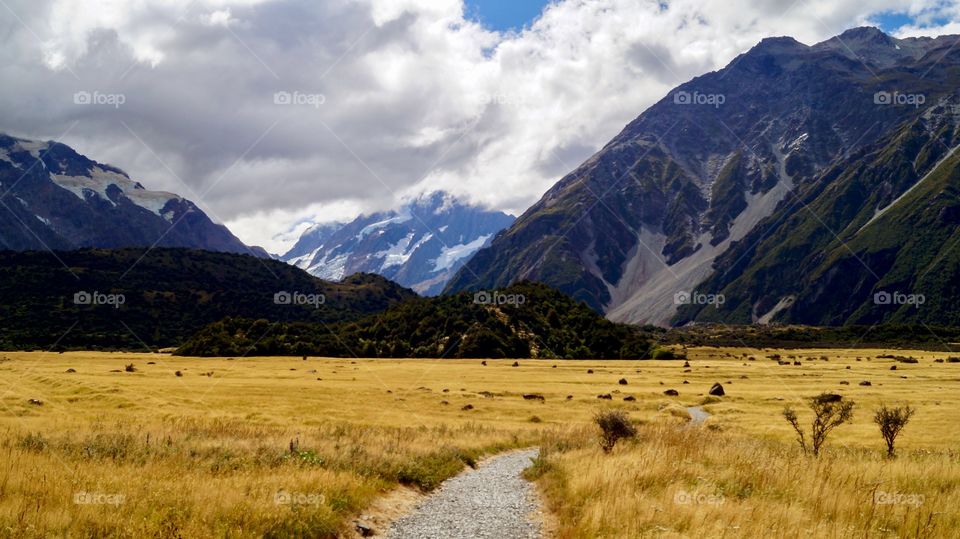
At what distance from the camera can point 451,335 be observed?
129875 mm

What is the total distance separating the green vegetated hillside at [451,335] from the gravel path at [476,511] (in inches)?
4006

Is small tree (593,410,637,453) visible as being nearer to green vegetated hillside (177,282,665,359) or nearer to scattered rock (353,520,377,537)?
scattered rock (353,520,377,537)

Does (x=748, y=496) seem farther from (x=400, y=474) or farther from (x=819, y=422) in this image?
(x=819, y=422)

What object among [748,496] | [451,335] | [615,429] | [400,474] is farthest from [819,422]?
[451,335]

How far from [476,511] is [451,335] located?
11413 cm

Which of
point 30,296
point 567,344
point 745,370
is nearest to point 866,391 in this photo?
point 745,370

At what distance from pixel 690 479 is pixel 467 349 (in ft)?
359

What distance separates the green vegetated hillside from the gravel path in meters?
102

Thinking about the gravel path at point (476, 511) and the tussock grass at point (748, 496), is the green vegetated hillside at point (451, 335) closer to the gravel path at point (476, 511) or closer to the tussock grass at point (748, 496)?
the gravel path at point (476, 511)

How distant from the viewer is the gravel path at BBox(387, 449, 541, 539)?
544 inches

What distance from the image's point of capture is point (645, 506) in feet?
41.0

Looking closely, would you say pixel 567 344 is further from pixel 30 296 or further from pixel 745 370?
pixel 30 296

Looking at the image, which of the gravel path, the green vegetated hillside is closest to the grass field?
the gravel path

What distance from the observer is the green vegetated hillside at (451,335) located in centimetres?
12444
